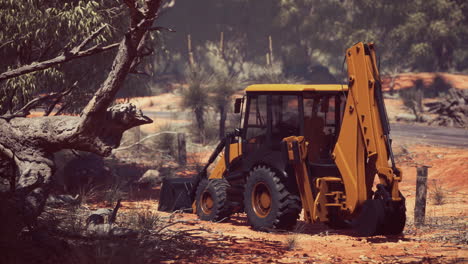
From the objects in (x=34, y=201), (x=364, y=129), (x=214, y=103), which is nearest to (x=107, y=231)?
(x=34, y=201)

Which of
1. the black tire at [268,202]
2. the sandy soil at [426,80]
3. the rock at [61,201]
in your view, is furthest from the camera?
the sandy soil at [426,80]

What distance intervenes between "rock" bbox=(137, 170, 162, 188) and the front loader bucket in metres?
4.62

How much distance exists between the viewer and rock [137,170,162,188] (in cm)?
1733

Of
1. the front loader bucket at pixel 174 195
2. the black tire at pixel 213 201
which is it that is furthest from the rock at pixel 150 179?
the black tire at pixel 213 201

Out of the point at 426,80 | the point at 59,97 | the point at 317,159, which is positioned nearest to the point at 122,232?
the point at 317,159

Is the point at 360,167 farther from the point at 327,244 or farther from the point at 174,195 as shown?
the point at 174,195

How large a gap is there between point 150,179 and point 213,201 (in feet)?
22.9

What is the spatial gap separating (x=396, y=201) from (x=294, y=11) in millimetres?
49783

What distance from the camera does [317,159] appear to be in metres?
9.84

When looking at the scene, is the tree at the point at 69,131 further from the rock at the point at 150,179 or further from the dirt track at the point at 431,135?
the dirt track at the point at 431,135

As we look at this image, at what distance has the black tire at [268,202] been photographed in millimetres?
9469

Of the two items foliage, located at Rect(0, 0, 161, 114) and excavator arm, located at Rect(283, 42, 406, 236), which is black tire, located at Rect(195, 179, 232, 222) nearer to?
excavator arm, located at Rect(283, 42, 406, 236)

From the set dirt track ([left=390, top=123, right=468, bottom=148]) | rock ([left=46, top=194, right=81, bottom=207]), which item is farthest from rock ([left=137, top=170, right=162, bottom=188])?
dirt track ([left=390, top=123, right=468, bottom=148])

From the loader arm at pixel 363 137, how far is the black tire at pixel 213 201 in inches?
100
